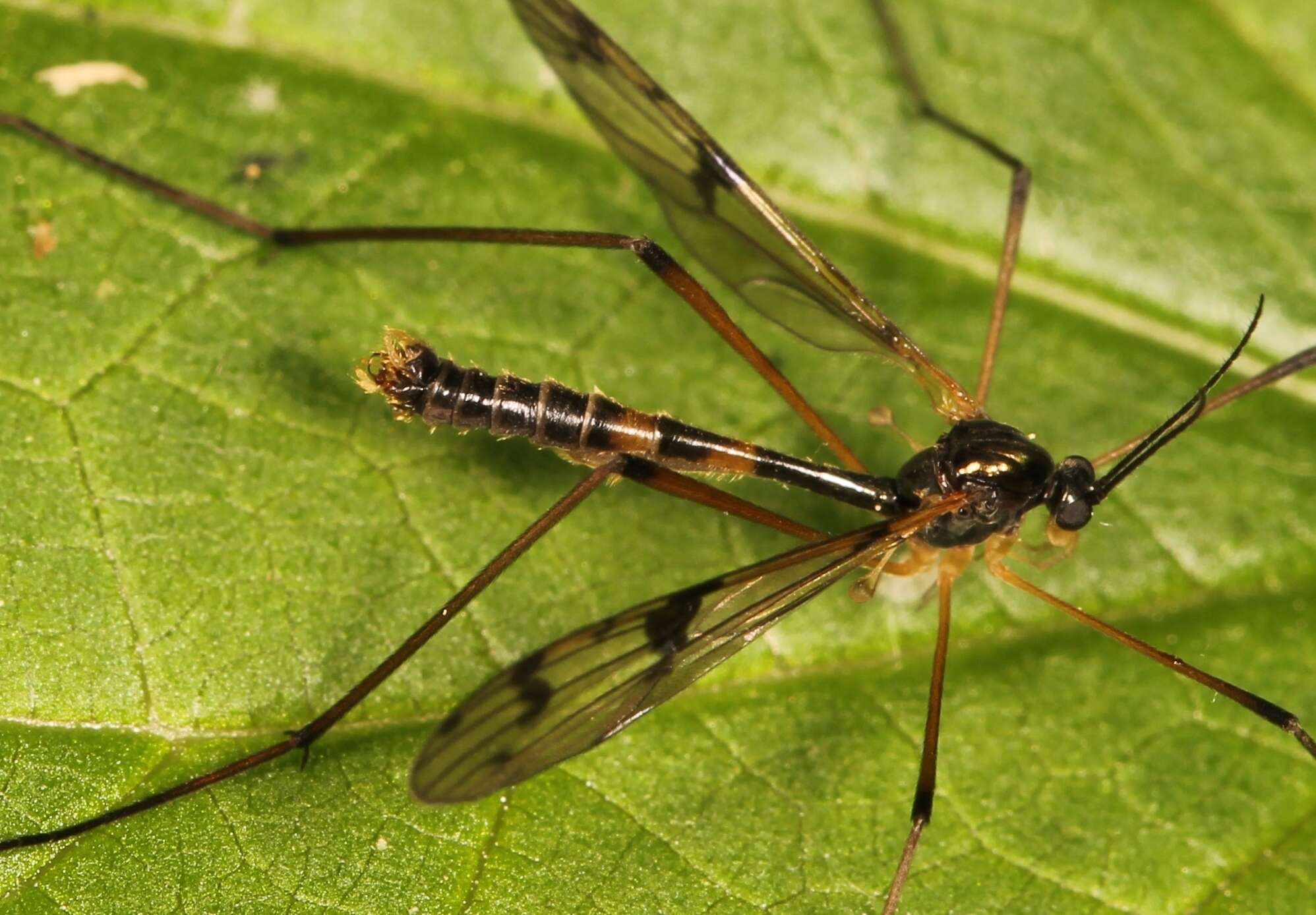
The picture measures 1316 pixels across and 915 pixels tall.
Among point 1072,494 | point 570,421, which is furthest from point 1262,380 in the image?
point 570,421

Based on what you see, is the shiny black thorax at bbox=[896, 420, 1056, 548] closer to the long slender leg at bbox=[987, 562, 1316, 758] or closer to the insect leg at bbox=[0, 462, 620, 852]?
the long slender leg at bbox=[987, 562, 1316, 758]

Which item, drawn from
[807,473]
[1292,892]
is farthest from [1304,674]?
[807,473]

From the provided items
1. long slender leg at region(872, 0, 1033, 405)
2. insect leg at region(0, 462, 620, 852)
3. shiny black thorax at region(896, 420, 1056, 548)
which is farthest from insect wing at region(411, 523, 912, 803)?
long slender leg at region(872, 0, 1033, 405)

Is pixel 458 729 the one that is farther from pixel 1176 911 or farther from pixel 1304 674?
pixel 1304 674

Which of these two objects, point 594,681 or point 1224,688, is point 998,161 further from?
point 594,681

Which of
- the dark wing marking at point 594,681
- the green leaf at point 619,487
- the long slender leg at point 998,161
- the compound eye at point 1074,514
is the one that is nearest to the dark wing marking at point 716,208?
the long slender leg at point 998,161

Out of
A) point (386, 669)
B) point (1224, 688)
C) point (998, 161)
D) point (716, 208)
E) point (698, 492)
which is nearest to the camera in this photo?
point (386, 669)
